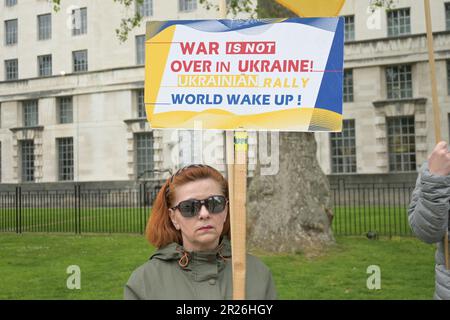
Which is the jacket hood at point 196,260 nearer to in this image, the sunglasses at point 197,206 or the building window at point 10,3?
the sunglasses at point 197,206

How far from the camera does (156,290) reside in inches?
90.2

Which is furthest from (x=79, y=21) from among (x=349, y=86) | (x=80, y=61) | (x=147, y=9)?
(x=349, y=86)

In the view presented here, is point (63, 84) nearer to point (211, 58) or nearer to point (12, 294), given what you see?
point (12, 294)

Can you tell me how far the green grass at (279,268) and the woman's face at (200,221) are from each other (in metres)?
4.53

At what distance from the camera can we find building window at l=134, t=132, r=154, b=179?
107ft

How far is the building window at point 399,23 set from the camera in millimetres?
27625

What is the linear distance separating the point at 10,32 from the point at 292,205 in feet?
106

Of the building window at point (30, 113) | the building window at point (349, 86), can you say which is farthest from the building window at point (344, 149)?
the building window at point (30, 113)

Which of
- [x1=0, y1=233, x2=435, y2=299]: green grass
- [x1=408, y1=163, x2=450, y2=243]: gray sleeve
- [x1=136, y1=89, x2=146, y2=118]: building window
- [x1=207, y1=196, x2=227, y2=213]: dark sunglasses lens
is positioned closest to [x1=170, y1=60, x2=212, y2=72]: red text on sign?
[x1=207, y1=196, x2=227, y2=213]: dark sunglasses lens

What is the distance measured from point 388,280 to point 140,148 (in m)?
26.8

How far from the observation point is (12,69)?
3628 cm

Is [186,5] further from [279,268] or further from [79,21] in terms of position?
[279,268]

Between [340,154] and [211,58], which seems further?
[340,154]
